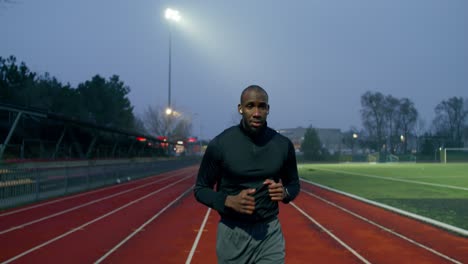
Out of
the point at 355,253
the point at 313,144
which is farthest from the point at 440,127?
the point at 355,253

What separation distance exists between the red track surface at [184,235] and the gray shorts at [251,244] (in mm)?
5665

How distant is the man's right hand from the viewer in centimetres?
270

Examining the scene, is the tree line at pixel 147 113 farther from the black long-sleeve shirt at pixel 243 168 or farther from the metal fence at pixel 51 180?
the black long-sleeve shirt at pixel 243 168

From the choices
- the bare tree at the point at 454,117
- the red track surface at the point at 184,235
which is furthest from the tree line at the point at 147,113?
the red track surface at the point at 184,235

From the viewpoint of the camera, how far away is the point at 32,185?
60.0 ft

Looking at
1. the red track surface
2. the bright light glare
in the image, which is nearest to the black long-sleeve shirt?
the red track surface

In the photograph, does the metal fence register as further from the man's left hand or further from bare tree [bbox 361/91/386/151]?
bare tree [bbox 361/91/386/151]

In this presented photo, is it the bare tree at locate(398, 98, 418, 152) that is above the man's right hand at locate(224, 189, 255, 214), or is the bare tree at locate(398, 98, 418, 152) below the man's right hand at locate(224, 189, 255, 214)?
above

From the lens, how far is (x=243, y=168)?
9.45 ft

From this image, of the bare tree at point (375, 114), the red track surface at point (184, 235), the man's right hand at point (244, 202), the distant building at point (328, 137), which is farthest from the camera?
the distant building at point (328, 137)

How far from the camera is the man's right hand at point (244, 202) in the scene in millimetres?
2703

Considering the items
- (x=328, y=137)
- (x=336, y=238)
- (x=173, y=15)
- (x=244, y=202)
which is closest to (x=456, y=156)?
(x=173, y=15)

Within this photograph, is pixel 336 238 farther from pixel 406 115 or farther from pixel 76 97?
pixel 406 115

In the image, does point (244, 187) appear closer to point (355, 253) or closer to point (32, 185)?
point (355, 253)
